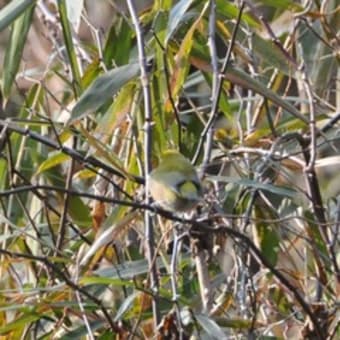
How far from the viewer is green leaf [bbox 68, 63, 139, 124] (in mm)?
1233

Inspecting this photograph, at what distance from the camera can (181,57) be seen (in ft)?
4.27

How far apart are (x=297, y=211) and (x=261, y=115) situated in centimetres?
15

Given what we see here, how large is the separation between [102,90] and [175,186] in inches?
10.5

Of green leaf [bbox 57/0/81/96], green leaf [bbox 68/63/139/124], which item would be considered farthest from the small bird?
green leaf [bbox 57/0/81/96]

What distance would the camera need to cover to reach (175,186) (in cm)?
102

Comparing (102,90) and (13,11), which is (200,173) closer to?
(102,90)

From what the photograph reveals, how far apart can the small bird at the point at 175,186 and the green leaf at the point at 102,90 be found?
0.59 ft

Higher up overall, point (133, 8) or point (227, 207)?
point (133, 8)

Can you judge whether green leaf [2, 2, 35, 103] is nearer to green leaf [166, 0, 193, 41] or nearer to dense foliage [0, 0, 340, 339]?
dense foliage [0, 0, 340, 339]

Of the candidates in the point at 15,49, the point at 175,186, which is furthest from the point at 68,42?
the point at 175,186

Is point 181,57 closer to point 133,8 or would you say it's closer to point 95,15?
point 133,8

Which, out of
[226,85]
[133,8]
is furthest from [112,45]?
[133,8]

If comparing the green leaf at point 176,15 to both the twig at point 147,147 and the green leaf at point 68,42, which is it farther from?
the green leaf at point 68,42

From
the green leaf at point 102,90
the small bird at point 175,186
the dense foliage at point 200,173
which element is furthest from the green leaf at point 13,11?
the small bird at point 175,186
